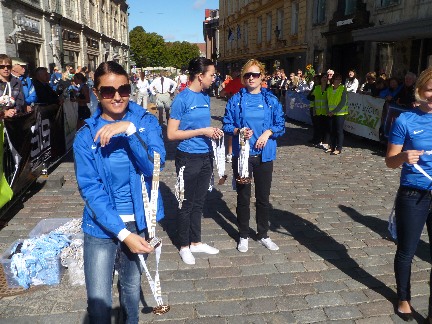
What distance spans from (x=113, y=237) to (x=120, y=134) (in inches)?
24.5

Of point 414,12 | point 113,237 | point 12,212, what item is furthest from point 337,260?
point 414,12

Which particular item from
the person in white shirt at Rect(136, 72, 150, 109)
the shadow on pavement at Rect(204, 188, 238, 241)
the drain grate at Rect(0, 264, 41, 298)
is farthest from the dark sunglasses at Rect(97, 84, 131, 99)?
the person in white shirt at Rect(136, 72, 150, 109)

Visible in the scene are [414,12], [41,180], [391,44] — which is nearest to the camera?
[41,180]

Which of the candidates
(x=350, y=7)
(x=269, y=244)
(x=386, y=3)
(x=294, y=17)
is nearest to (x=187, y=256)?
(x=269, y=244)

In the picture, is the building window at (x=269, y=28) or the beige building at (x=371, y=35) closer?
the beige building at (x=371, y=35)

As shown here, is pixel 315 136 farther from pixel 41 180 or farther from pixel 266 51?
pixel 266 51

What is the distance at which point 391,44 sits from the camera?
1659 centimetres

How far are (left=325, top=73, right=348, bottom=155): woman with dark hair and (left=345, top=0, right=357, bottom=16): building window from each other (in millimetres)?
11611

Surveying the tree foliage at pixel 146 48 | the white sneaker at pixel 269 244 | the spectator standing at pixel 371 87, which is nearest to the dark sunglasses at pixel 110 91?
the white sneaker at pixel 269 244

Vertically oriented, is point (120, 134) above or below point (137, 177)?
above

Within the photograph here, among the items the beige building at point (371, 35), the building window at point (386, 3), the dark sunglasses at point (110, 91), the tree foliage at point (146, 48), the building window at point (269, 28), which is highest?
the tree foliage at point (146, 48)

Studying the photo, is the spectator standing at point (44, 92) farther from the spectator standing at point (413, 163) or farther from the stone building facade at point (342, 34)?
the stone building facade at point (342, 34)

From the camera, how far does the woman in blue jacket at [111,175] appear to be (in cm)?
212

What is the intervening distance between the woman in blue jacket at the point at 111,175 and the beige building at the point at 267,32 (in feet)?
77.7
